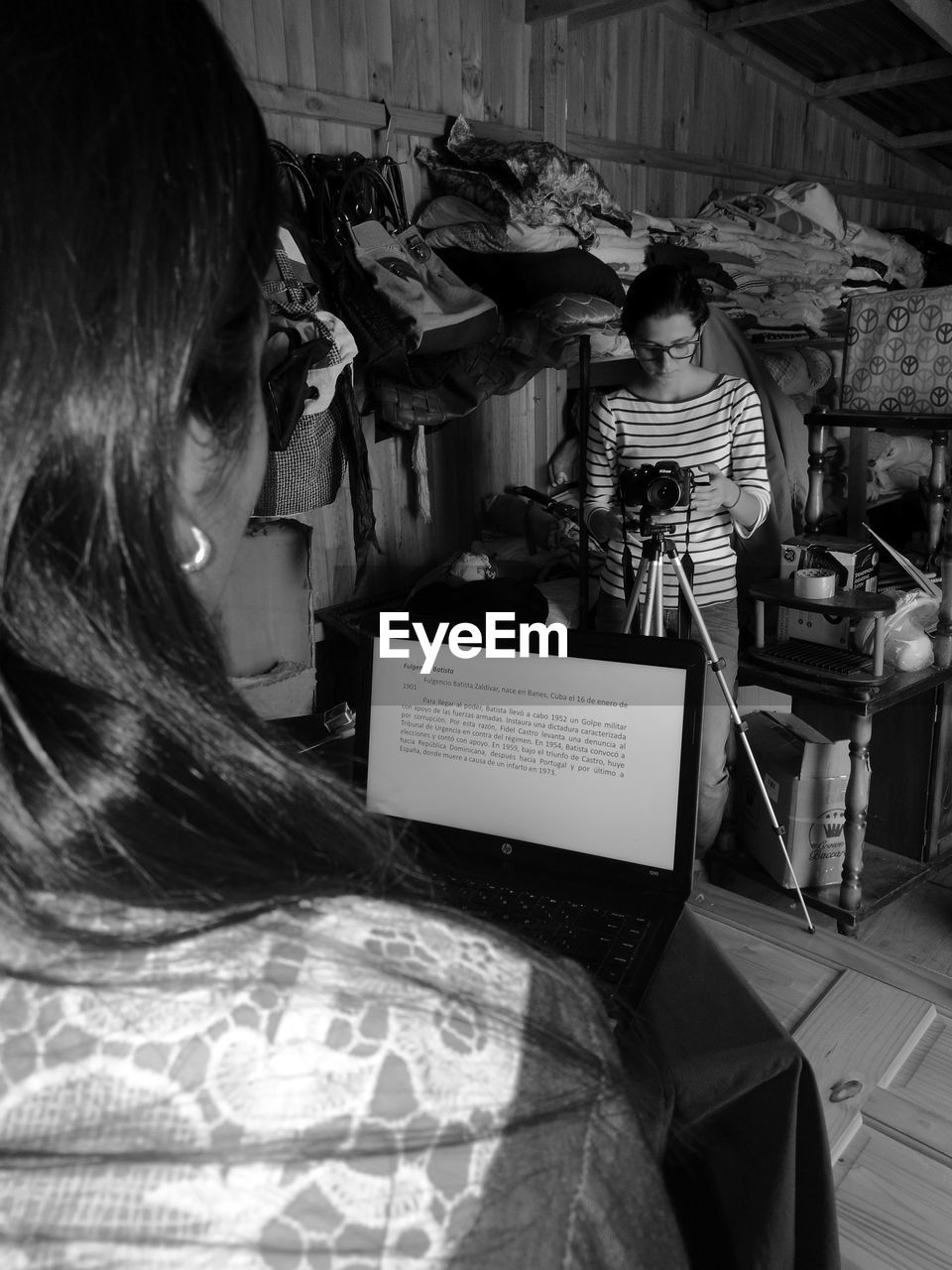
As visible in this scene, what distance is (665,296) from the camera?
202 cm

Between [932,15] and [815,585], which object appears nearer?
[815,585]

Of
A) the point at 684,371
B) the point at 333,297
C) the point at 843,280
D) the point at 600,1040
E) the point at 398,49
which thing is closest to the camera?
the point at 600,1040

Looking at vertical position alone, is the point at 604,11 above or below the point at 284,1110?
above

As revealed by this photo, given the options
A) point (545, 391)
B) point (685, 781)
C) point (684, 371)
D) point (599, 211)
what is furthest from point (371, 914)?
point (545, 391)

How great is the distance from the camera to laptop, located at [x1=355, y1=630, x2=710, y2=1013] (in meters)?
0.92

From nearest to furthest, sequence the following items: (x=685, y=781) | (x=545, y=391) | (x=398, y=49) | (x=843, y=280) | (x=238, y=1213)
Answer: (x=238, y=1213), (x=685, y=781), (x=398, y=49), (x=545, y=391), (x=843, y=280)

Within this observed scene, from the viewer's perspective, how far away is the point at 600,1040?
401mm

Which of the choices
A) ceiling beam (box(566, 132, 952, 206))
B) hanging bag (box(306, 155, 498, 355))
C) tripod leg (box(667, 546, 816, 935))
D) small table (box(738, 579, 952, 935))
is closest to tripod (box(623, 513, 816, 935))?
tripod leg (box(667, 546, 816, 935))

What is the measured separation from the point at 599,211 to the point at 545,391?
0.69 metres

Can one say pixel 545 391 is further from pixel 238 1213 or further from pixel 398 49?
pixel 238 1213

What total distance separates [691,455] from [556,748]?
1.30 m

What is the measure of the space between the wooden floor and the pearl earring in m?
0.63

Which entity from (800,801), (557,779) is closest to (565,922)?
(557,779)

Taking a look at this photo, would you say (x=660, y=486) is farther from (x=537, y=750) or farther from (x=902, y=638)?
(x=537, y=750)
